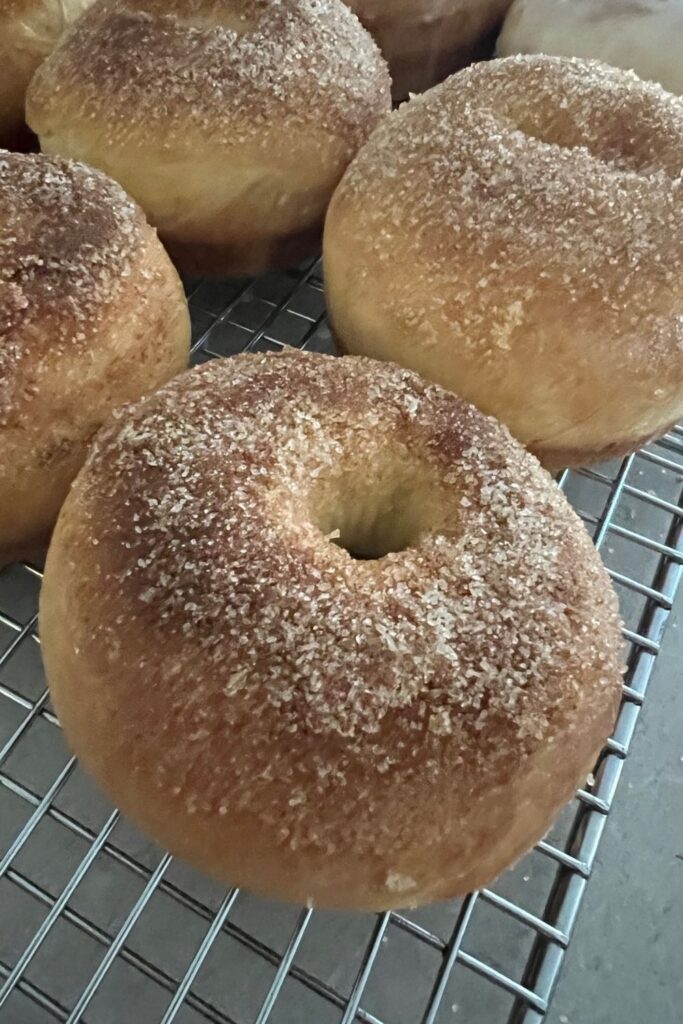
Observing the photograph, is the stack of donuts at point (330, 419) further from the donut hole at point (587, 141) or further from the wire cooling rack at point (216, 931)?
the wire cooling rack at point (216, 931)

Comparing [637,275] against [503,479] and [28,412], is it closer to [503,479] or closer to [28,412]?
[503,479]

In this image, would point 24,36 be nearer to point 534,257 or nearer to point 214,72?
point 214,72

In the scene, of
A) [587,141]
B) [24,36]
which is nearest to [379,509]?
[587,141]

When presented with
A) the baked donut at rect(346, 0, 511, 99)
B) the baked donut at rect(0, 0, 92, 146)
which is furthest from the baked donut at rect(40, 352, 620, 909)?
the baked donut at rect(346, 0, 511, 99)

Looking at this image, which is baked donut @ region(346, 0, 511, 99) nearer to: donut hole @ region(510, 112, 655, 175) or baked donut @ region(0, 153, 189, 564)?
donut hole @ region(510, 112, 655, 175)

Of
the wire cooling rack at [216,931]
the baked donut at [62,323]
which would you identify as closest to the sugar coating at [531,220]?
the baked donut at [62,323]
